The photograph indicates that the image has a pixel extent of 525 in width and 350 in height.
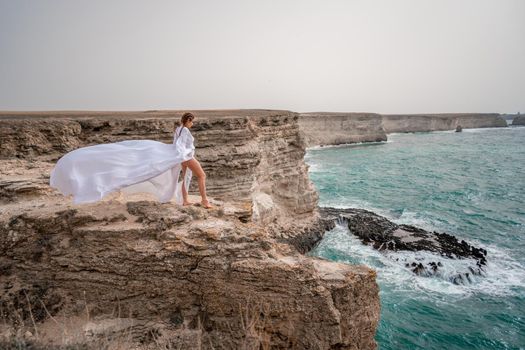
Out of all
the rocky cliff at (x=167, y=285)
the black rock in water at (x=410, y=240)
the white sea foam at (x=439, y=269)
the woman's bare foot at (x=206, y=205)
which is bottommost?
the white sea foam at (x=439, y=269)

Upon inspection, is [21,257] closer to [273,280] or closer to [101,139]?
[273,280]

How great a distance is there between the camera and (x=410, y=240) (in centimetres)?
1608

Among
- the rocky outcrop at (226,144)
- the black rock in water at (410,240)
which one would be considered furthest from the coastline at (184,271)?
the black rock in water at (410,240)

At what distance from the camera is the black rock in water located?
13.4 m

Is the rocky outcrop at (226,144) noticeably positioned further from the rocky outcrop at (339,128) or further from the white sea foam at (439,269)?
the rocky outcrop at (339,128)

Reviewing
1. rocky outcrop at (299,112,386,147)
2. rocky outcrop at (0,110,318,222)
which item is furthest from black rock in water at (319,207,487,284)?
rocky outcrop at (299,112,386,147)

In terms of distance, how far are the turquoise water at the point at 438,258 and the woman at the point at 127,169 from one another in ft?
25.0

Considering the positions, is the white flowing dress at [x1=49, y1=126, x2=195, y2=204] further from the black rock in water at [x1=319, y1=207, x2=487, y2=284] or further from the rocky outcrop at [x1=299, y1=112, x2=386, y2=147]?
the rocky outcrop at [x1=299, y1=112, x2=386, y2=147]

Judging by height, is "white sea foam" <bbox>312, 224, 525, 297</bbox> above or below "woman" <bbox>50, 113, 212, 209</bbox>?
below

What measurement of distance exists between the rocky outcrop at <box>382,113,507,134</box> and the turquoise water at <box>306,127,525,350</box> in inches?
2275

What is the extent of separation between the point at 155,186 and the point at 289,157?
11879 millimetres

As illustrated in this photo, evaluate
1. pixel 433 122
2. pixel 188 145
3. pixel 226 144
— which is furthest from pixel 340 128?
pixel 188 145

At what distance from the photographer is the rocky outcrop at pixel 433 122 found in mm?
93375

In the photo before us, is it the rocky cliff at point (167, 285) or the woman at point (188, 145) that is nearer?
the rocky cliff at point (167, 285)
